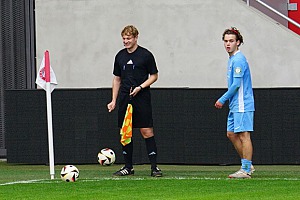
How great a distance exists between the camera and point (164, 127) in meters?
15.5

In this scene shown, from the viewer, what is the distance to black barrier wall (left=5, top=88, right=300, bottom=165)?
15.2 m

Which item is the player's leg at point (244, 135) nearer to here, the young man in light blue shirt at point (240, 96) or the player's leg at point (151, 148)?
the young man in light blue shirt at point (240, 96)

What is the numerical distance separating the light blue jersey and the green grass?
0.92 metres

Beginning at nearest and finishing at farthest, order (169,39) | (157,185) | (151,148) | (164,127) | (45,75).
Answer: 1. (157,185)
2. (45,75)
3. (151,148)
4. (164,127)
5. (169,39)

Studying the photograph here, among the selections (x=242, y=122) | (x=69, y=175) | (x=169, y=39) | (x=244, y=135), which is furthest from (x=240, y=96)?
(x=169, y=39)

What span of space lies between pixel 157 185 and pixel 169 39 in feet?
20.2

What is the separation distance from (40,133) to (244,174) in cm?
471

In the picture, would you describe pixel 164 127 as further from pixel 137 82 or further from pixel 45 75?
pixel 45 75

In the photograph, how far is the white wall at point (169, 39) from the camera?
16609mm

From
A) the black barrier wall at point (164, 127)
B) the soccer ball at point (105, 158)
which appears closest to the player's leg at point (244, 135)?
the soccer ball at point (105, 158)

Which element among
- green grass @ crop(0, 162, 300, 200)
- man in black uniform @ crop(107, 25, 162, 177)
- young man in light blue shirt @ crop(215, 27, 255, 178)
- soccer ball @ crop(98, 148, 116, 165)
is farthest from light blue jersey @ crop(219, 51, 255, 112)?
soccer ball @ crop(98, 148, 116, 165)

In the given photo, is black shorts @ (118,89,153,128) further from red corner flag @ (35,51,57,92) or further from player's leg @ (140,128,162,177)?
red corner flag @ (35,51,57,92)

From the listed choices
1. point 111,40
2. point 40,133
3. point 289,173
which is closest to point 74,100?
point 40,133

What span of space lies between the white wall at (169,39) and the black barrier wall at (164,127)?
153 cm
